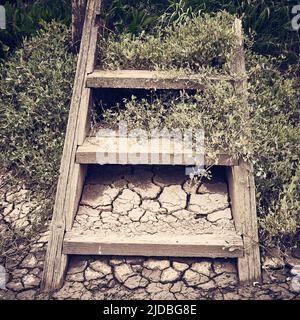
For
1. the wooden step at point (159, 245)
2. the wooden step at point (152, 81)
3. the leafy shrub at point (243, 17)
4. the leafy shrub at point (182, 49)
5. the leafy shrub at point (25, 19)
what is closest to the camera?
the wooden step at point (159, 245)

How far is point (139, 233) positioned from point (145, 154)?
1.82ft

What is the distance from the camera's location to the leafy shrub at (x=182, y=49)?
2.83 metres

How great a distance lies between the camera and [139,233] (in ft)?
8.07

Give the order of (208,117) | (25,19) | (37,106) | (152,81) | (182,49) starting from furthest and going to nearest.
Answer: (25,19)
(37,106)
(182,49)
(152,81)
(208,117)

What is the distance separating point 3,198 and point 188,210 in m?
1.52

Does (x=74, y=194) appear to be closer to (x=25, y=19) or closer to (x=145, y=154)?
(x=145, y=154)

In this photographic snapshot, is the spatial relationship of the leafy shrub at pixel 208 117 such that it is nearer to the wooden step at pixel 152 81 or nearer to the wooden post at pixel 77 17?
the wooden step at pixel 152 81

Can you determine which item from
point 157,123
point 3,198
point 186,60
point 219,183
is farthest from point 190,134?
point 3,198

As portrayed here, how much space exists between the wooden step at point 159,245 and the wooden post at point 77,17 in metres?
1.89

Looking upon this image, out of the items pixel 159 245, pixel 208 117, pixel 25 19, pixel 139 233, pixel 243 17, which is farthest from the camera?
pixel 25 19

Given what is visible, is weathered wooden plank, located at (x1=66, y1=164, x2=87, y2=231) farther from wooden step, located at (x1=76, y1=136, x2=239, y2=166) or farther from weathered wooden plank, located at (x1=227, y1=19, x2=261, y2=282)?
weathered wooden plank, located at (x1=227, y1=19, x2=261, y2=282)

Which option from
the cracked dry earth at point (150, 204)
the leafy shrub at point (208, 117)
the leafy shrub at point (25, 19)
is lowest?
the cracked dry earth at point (150, 204)

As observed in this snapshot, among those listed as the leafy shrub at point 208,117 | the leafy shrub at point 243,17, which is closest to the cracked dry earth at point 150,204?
the leafy shrub at point 208,117

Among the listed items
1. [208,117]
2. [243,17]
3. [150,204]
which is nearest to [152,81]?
[208,117]
